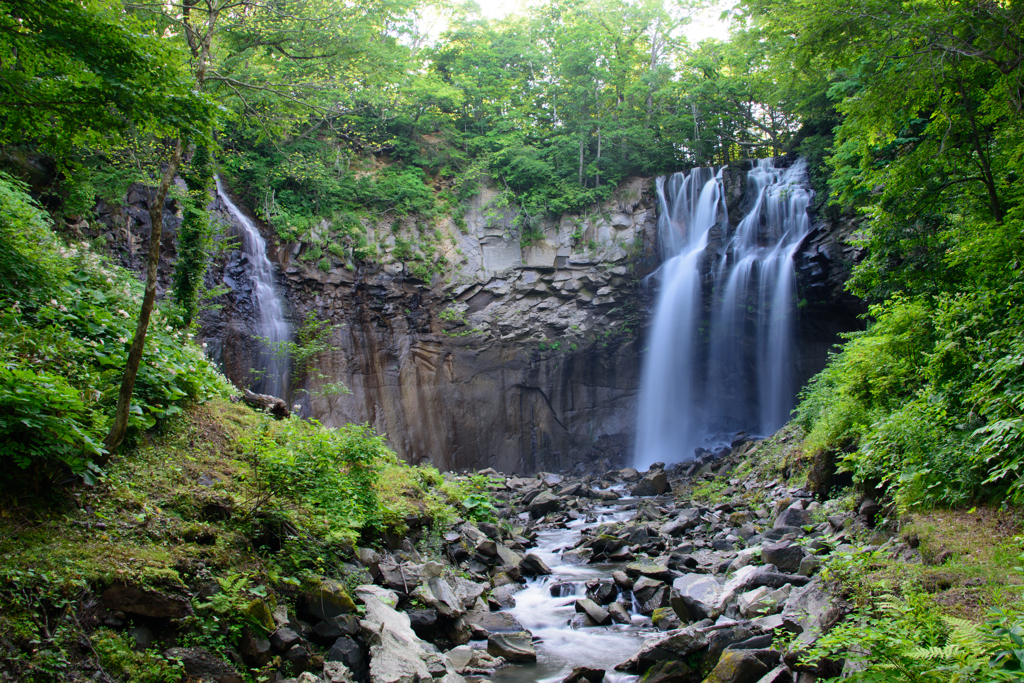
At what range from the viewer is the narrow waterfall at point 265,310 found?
1611cm

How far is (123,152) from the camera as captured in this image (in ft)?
41.0

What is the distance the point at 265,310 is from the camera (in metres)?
16.7

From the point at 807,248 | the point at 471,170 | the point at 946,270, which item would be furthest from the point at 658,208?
the point at 946,270

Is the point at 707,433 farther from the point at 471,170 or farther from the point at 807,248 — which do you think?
the point at 471,170

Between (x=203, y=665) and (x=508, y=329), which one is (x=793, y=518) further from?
(x=508, y=329)

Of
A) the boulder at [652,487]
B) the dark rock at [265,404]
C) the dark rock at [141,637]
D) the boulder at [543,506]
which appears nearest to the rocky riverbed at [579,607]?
the dark rock at [141,637]

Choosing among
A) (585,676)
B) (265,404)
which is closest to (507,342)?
(265,404)

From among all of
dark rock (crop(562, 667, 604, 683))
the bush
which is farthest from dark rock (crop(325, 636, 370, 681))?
the bush

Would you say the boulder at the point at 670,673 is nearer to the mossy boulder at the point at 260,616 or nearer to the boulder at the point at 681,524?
the mossy boulder at the point at 260,616

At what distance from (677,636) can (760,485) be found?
770 centimetres

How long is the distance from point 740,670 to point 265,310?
52.2 feet

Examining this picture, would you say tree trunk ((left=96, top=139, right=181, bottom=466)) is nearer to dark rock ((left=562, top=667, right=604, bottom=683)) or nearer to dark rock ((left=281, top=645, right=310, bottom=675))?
dark rock ((left=281, top=645, right=310, bottom=675))

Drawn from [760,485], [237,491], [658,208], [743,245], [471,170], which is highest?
[471,170]

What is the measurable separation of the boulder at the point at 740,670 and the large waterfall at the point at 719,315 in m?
15.8
